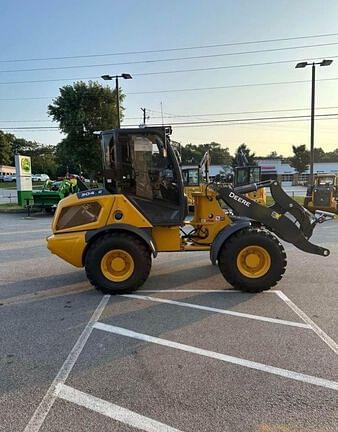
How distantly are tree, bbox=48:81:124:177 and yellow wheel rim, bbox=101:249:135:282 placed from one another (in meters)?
21.2

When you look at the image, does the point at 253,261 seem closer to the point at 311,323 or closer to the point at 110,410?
the point at 311,323

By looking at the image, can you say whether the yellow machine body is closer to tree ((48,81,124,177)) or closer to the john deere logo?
the john deere logo

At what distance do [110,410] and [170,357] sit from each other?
943mm

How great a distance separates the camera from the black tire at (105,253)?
563 cm

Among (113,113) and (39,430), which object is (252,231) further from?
(113,113)

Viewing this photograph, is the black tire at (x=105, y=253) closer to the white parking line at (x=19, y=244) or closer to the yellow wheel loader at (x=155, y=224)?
the yellow wheel loader at (x=155, y=224)

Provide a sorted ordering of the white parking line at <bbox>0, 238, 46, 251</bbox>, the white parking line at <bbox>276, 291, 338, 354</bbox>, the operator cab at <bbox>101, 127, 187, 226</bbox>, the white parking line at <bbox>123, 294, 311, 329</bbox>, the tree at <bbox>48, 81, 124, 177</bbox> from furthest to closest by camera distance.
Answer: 1. the tree at <bbox>48, 81, 124, 177</bbox>
2. the white parking line at <bbox>0, 238, 46, 251</bbox>
3. the operator cab at <bbox>101, 127, 187, 226</bbox>
4. the white parking line at <bbox>123, 294, 311, 329</bbox>
5. the white parking line at <bbox>276, 291, 338, 354</bbox>

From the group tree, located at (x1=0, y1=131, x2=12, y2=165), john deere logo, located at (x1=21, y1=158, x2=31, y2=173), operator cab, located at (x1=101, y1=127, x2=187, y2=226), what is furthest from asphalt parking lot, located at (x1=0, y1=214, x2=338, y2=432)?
tree, located at (x1=0, y1=131, x2=12, y2=165)

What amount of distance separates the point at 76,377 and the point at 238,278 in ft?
9.71

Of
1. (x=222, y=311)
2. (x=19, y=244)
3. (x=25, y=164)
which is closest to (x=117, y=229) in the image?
(x=222, y=311)

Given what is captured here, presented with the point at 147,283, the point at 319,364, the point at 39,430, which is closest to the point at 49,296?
the point at 147,283

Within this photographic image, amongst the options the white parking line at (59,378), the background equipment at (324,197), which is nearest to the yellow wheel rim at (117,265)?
the white parking line at (59,378)

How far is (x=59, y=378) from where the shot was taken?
132 inches

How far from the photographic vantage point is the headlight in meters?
5.94
